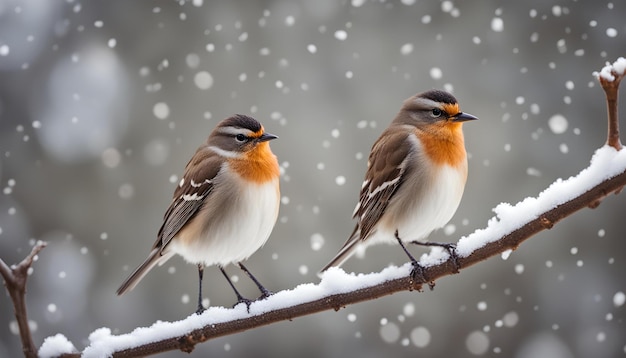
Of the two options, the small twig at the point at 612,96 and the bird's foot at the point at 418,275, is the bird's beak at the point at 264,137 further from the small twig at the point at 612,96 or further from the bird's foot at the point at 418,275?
the small twig at the point at 612,96

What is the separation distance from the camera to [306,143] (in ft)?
15.7

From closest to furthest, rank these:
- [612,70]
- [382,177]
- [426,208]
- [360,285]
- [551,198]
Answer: [612,70]
[551,198]
[360,285]
[426,208]
[382,177]

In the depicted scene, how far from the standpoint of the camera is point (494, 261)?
4953 millimetres

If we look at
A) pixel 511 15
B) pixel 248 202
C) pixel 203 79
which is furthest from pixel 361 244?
pixel 511 15

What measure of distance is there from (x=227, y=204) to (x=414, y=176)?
0.49 metres

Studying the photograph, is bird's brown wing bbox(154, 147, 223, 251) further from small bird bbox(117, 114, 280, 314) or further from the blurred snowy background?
the blurred snowy background

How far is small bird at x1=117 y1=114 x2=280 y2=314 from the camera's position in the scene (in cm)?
160

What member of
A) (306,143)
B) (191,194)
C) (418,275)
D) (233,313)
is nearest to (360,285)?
(418,275)

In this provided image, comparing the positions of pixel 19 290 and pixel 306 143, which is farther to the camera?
pixel 306 143

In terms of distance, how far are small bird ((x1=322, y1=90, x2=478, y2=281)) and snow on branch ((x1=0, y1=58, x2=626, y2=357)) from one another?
0.49ft

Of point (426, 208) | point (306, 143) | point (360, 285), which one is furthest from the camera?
point (306, 143)

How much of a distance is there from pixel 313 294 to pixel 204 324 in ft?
0.76

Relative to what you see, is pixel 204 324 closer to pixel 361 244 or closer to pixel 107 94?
pixel 361 244

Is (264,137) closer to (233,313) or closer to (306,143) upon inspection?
(233,313)
